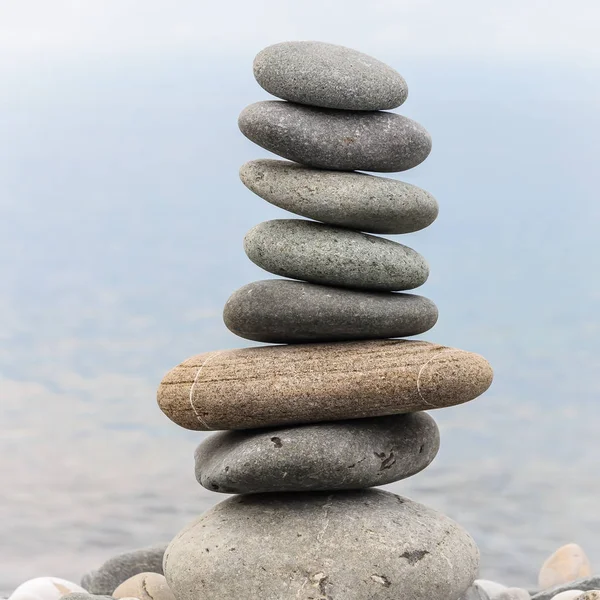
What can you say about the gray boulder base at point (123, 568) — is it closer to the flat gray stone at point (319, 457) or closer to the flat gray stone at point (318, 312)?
the flat gray stone at point (319, 457)

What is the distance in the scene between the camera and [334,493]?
6.60 metres

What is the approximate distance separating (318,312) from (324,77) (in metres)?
1.30

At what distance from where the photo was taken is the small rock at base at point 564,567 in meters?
8.68

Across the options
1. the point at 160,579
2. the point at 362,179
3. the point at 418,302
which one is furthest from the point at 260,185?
the point at 160,579

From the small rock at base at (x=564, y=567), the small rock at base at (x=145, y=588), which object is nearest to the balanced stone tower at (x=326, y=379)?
the small rock at base at (x=145, y=588)

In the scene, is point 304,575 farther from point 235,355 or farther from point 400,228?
point 400,228

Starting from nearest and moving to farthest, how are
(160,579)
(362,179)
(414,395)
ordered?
(414,395)
(362,179)
(160,579)

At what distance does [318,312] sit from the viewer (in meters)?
6.45

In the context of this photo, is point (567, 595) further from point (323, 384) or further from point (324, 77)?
point (324, 77)

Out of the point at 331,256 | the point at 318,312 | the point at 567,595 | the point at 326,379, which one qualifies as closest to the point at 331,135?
the point at 331,256

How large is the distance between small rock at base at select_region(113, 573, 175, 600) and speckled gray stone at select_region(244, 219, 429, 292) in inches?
95.9

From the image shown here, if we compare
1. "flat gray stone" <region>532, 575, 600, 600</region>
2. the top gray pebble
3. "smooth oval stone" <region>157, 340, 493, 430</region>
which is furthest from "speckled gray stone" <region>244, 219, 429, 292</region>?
"flat gray stone" <region>532, 575, 600, 600</region>

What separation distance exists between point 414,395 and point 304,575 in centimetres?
112

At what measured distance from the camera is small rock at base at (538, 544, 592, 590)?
868 centimetres
